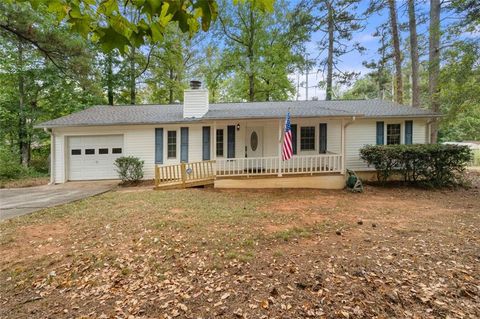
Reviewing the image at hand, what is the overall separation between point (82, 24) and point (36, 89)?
61.1 ft

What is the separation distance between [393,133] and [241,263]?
34.7ft

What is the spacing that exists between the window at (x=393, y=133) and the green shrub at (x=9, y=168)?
736 inches

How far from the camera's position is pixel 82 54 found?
1013 centimetres

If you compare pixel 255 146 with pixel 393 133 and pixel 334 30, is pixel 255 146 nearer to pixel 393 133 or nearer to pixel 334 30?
pixel 393 133

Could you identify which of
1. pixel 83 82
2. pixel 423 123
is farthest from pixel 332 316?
pixel 83 82

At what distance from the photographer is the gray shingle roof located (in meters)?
9.52

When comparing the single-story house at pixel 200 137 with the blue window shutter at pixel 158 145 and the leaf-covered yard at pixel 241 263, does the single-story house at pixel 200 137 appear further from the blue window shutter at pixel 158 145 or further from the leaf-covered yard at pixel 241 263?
the leaf-covered yard at pixel 241 263

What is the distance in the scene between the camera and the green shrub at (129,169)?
34.9 ft

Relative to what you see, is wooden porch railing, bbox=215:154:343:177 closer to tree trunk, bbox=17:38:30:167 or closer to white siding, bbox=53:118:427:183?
white siding, bbox=53:118:427:183

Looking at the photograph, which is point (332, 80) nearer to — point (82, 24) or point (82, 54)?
point (82, 54)

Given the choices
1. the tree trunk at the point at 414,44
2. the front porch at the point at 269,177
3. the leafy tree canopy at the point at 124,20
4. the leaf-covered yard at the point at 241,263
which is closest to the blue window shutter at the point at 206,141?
the front porch at the point at 269,177

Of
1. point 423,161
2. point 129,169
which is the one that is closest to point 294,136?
point 423,161

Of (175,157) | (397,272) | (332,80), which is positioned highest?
(332,80)

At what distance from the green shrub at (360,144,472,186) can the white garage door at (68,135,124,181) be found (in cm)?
1126
